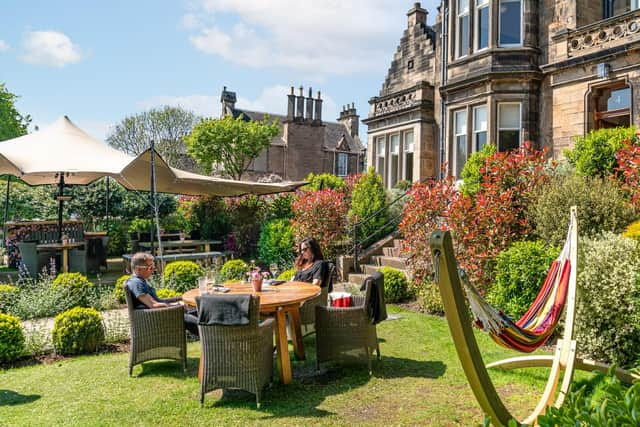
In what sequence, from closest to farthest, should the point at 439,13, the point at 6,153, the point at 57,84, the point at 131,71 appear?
the point at 6,153 < the point at 131,71 < the point at 57,84 < the point at 439,13

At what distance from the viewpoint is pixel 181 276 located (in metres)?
9.59

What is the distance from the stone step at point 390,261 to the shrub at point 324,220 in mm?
1196

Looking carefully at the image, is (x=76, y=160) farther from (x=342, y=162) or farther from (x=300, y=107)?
(x=342, y=162)

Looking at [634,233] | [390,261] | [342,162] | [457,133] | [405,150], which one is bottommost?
[390,261]

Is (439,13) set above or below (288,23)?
above

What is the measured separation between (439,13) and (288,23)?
28.0ft

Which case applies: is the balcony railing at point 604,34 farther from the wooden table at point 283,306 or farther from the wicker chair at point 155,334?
the wicker chair at point 155,334

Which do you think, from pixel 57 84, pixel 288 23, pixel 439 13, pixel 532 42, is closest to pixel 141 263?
pixel 288 23

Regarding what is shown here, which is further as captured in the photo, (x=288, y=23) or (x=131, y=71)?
(x=131, y=71)

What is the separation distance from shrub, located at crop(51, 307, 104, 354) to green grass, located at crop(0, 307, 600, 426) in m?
0.21

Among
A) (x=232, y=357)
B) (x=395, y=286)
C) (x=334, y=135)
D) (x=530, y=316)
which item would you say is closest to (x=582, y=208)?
(x=530, y=316)

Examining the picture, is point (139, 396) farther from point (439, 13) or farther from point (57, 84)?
point (439, 13)

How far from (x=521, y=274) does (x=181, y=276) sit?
6.41m

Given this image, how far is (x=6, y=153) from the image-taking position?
10.3 metres
